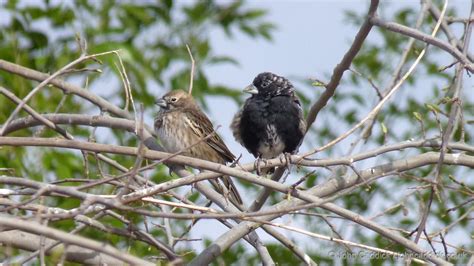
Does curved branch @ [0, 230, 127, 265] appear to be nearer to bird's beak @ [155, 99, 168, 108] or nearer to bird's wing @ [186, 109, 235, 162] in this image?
bird's wing @ [186, 109, 235, 162]

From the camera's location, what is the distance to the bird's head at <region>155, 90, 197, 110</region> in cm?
→ 753

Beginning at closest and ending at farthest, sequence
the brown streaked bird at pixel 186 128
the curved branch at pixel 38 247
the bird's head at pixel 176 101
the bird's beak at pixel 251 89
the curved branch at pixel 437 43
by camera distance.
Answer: the curved branch at pixel 437 43, the curved branch at pixel 38 247, the brown streaked bird at pixel 186 128, the bird's beak at pixel 251 89, the bird's head at pixel 176 101

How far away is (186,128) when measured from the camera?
7371mm

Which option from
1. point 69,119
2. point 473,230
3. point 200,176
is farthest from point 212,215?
point 473,230

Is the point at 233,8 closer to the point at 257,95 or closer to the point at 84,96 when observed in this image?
the point at 257,95

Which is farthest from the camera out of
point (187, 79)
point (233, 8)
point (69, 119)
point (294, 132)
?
point (233, 8)

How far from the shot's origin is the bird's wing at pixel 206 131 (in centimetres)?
725

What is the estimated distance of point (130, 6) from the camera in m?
8.92

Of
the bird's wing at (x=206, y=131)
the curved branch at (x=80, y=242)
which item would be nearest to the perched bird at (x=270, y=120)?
the bird's wing at (x=206, y=131)

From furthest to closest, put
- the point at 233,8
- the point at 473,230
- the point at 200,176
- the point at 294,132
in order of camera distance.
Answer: the point at 233,8 < the point at 473,230 < the point at 294,132 < the point at 200,176

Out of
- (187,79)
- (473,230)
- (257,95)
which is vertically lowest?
(473,230)

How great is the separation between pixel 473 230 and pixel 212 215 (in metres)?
4.45

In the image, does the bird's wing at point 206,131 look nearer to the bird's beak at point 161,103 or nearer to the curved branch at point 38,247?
the bird's beak at point 161,103

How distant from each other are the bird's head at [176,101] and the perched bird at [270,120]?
392 mm
